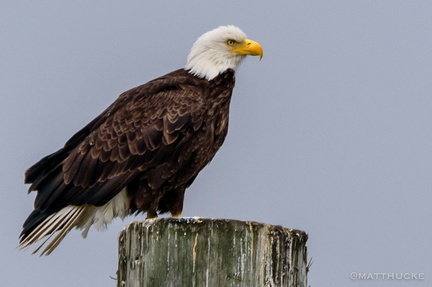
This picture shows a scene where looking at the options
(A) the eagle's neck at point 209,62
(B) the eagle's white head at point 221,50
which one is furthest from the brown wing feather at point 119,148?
(B) the eagle's white head at point 221,50

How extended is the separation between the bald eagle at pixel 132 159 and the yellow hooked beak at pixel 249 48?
0.49m

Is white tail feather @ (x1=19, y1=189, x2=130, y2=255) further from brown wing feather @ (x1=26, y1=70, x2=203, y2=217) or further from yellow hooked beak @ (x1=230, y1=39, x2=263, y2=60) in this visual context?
yellow hooked beak @ (x1=230, y1=39, x2=263, y2=60)

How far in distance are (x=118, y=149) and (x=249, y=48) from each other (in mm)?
1767

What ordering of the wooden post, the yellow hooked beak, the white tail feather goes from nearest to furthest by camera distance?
the wooden post → the white tail feather → the yellow hooked beak

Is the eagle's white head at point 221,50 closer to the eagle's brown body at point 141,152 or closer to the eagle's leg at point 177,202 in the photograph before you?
the eagle's brown body at point 141,152

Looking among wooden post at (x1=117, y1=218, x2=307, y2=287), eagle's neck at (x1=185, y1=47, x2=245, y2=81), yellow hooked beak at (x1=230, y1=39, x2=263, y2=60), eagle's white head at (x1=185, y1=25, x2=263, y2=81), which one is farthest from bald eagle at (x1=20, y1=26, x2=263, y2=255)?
wooden post at (x1=117, y1=218, x2=307, y2=287)

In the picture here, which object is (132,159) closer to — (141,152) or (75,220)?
(141,152)

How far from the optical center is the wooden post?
4348 mm

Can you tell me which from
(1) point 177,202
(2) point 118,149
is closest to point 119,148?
(2) point 118,149

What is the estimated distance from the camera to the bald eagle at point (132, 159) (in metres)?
7.41

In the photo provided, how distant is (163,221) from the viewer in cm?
457

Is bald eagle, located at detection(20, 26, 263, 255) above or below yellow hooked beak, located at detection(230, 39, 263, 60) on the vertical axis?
below

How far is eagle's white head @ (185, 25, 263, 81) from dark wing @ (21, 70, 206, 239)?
0.39 metres

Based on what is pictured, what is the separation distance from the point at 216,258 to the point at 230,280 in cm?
15
